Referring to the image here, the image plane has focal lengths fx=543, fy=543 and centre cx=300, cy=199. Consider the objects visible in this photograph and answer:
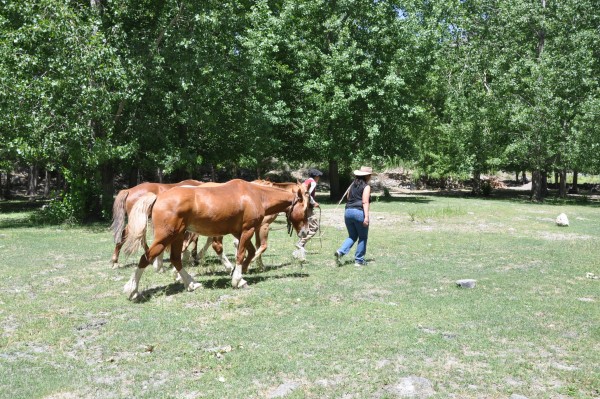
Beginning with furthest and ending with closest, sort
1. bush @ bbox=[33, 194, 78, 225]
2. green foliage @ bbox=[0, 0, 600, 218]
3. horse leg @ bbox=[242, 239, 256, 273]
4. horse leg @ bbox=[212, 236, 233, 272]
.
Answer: bush @ bbox=[33, 194, 78, 225]
green foliage @ bbox=[0, 0, 600, 218]
horse leg @ bbox=[212, 236, 233, 272]
horse leg @ bbox=[242, 239, 256, 273]

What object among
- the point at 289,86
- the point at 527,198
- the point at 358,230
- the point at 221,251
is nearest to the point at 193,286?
the point at 221,251

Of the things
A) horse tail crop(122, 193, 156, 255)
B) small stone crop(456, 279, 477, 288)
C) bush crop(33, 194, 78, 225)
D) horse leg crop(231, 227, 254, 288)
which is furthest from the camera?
bush crop(33, 194, 78, 225)

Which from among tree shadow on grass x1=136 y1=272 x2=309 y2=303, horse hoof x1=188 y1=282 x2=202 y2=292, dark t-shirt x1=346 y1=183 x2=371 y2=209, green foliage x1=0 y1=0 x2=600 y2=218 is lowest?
tree shadow on grass x1=136 y1=272 x2=309 y2=303

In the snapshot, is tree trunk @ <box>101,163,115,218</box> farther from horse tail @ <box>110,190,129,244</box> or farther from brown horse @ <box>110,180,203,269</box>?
horse tail @ <box>110,190,129,244</box>

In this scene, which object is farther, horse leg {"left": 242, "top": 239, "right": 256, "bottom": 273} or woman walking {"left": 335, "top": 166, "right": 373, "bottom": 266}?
woman walking {"left": 335, "top": 166, "right": 373, "bottom": 266}

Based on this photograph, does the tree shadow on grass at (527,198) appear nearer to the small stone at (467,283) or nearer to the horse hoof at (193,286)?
the small stone at (467,283)

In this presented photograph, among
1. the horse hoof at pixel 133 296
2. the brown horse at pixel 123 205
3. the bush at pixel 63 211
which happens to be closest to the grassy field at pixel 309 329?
the horse hoof at pixel 133 296

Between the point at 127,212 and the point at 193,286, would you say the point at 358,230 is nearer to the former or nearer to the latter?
the point at 193,286

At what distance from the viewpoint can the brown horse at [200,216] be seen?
9.22m

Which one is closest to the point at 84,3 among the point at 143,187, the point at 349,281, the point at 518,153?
the point at 143,187

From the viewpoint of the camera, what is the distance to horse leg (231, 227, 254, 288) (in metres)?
10.0

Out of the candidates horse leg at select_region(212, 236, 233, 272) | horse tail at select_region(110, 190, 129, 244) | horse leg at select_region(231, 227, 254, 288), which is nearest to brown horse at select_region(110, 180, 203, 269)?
horse tail at select_region(110, 190, 129, 244)

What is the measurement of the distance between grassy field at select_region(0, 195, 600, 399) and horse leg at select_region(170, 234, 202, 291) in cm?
26

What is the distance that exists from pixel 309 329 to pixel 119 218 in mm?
5444
